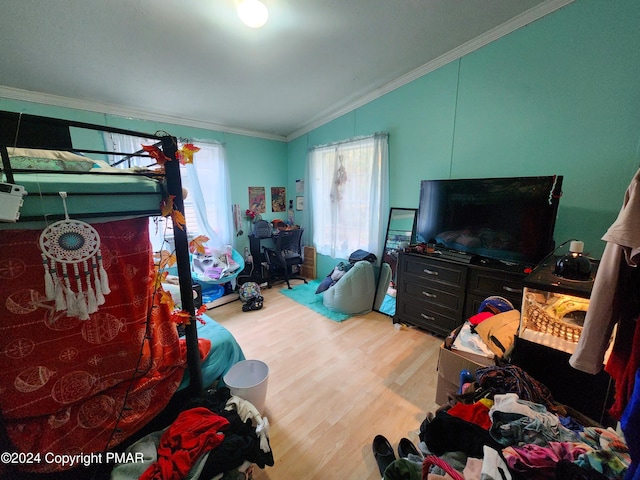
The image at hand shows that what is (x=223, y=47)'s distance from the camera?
6.24 feet

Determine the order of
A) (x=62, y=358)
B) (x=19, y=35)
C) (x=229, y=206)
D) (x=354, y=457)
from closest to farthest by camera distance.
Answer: (x=62, y=358) → (x=354, y=457) → (x=19, y=35) → (x=229, y=206)

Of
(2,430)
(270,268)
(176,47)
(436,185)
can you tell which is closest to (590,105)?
(436,185)

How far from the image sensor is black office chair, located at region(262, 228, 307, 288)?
12.3 feet

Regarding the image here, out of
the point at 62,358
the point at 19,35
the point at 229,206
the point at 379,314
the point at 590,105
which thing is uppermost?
the point at 19,35

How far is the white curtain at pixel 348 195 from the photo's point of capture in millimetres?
2936

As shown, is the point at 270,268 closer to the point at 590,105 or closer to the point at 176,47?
the point at 176,47

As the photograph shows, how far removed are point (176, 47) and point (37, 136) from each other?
1.28m

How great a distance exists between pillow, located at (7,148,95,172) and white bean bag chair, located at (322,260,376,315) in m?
2.39

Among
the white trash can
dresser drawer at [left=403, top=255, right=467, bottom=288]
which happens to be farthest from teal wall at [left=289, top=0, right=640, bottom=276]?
the white trash can

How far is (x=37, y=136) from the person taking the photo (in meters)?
1.16

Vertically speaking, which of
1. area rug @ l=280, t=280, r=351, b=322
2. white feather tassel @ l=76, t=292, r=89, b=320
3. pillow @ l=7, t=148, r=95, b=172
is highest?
pillow @ l=7, t=148, r=95, b=172

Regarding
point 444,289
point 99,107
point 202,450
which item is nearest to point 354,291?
point 444,289

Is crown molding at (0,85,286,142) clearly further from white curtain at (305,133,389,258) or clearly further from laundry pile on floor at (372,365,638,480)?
laundry pile on floor at (372,365,638,480)

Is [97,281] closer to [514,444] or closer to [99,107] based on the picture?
[514,444]
